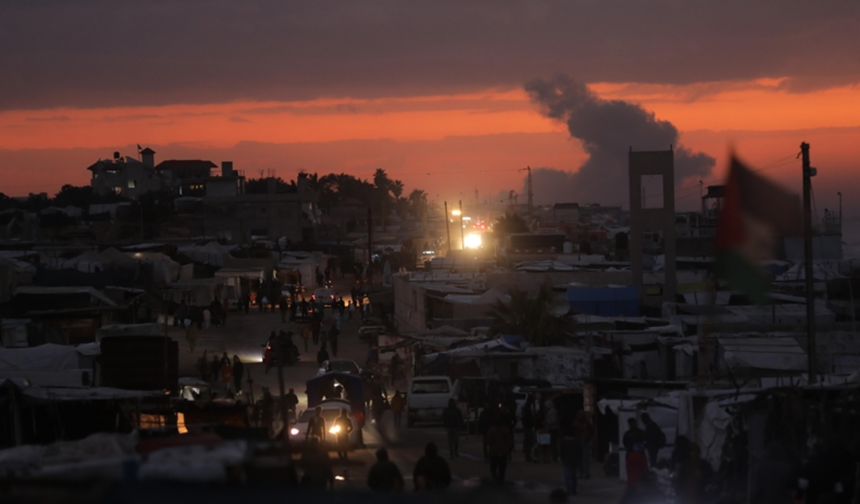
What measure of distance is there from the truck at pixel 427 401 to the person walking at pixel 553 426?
4343mm

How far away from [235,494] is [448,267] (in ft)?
154

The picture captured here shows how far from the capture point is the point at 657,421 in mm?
14219

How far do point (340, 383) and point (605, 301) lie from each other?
44.1 ft

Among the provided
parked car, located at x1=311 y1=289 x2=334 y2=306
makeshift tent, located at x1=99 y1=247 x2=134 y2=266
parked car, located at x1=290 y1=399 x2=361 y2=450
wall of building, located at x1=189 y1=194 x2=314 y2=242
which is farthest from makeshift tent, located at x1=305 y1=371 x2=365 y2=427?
wall of building, located at x1=189 y1=194 x2=314 y2=242

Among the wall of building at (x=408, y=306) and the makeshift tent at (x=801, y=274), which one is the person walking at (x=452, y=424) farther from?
the makeshift tent at (x=801, y=274)

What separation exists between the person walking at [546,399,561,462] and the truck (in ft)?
14.2

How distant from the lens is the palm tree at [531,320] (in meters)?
26.6

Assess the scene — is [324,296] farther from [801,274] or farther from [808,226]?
[808,226]

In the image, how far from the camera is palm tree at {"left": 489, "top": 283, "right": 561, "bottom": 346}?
2661cm

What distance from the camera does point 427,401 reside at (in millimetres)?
21219

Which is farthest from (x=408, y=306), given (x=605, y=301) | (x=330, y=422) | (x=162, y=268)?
(x=330, y=422)

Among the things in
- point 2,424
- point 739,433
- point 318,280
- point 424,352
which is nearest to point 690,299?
point 424,352

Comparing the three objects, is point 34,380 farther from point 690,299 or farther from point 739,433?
point 690,299

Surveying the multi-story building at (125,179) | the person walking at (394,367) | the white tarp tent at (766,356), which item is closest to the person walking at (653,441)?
the white tarp tent at (766,356)
